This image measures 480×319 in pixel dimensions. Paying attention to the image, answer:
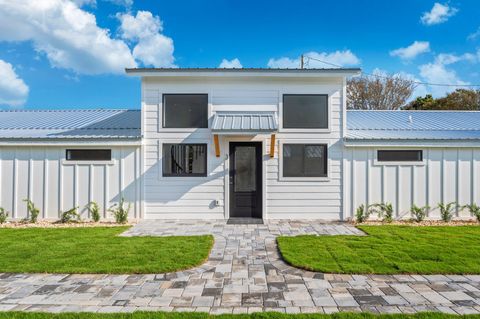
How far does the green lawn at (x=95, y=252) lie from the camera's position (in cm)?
436

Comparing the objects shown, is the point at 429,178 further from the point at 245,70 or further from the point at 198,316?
the point at 198,316

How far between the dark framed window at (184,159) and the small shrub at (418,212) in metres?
6.31

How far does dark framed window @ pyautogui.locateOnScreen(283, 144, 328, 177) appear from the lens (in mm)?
8320

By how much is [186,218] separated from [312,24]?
9.71m

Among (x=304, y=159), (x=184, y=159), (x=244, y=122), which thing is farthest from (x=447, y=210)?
(x=184, y=159)

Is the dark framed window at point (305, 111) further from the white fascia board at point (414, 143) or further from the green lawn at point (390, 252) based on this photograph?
the green lawn at point (390, 252)

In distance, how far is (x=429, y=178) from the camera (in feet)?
27.0

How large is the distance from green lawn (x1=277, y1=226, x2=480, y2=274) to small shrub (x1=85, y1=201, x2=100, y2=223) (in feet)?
17.8

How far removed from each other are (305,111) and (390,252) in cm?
466

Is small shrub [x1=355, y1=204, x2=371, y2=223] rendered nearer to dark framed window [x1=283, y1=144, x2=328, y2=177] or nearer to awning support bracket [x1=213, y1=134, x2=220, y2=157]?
dark framed window [x1=283, y1=144, x2=328, y2=177]

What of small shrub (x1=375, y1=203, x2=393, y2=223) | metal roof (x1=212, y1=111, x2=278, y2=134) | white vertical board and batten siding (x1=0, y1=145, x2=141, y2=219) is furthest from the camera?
white vertical board and batten siding (x1=0, y1=145, x2=141, y2=219)

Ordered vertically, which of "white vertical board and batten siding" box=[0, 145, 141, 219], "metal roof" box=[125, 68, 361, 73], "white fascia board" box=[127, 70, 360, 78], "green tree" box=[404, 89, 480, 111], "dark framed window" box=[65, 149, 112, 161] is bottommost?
"white vertical board and batten siding" box=[0, 145, 141, 219]

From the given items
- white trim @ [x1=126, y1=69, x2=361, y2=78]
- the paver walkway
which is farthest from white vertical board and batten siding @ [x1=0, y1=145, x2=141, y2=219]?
the paver walkway

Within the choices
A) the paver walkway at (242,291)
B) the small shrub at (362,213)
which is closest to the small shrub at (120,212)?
the paver walkway at (242,291)
